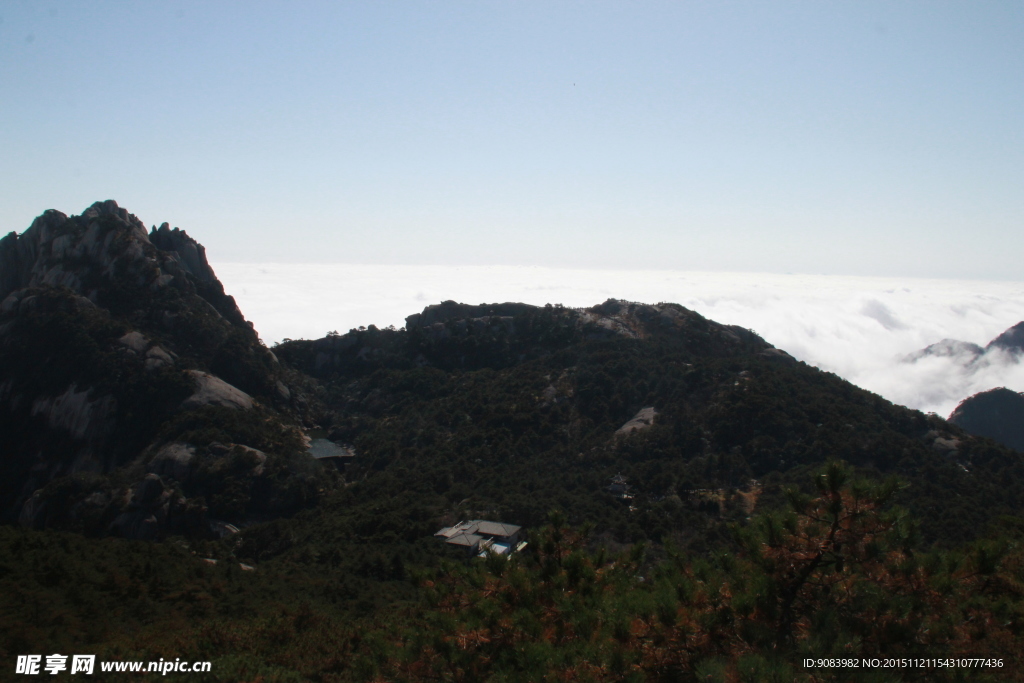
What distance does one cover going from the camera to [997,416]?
71.8 m

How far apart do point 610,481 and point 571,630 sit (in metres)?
32.1

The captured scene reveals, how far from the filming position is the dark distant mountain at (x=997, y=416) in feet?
232

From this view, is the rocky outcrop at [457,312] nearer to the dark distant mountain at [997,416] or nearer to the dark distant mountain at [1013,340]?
the dark distant mountain at [997,416]

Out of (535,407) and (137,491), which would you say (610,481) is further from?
(137,491)

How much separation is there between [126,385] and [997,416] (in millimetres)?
91474

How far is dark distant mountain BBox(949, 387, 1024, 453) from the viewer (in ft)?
232

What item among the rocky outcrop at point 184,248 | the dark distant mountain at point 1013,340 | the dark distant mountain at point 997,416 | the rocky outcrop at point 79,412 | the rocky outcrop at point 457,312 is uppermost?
the rocky outcrop at point 184,248

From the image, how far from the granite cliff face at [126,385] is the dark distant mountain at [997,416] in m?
76.8

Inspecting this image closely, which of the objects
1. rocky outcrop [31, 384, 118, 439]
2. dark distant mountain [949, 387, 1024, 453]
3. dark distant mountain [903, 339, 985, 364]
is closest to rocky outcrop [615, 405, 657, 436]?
rocky outcrop [31, 384, 118, 439]

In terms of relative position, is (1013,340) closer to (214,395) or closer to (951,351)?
(951,351)

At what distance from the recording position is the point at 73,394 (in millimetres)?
43406

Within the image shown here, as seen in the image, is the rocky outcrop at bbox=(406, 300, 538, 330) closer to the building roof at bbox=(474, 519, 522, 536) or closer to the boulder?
the boulder

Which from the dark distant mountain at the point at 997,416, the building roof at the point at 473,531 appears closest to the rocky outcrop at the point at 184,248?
the building roof at the point at 473,531

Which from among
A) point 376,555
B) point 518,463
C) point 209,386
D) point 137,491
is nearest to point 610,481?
point 518,463
